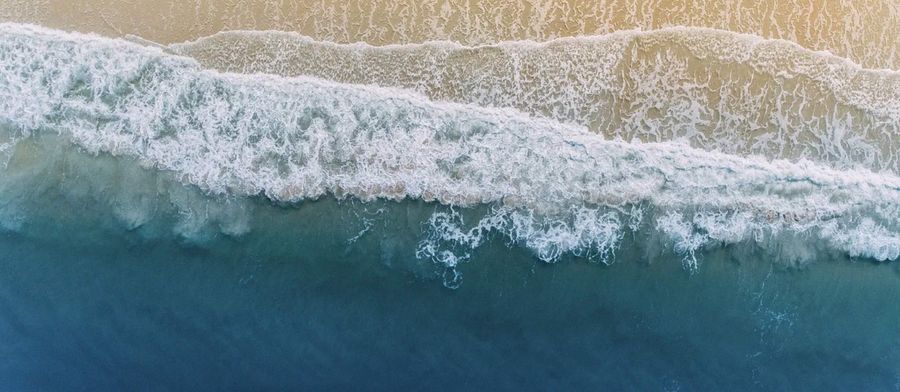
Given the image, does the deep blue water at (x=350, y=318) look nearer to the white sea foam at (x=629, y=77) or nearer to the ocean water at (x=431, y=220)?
the ocean water at (x=431, y=220)

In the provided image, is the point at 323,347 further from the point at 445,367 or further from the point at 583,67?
the point at 583,67

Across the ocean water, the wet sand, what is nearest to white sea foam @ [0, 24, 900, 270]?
the ocean water

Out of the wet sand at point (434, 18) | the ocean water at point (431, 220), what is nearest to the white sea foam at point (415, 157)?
the ocean water at point (431, 220)

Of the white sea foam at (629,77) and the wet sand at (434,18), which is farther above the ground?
the wet sand at (434,18)

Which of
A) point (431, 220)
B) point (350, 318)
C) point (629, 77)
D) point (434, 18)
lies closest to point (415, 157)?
point (431, 220)

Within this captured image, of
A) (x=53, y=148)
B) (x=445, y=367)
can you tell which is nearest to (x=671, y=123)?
(x=445, y=367)

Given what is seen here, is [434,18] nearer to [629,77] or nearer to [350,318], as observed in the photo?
[629,77]
